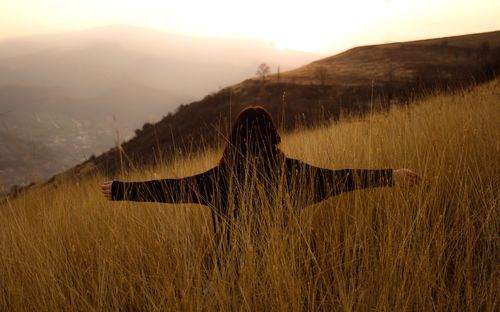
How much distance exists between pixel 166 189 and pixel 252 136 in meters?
0.61

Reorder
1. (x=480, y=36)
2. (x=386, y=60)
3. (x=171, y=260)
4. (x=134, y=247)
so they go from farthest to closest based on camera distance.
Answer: (x=480, y=36) < (x=386, y=60) < (x=134, y=247) < (x=171, y=260)

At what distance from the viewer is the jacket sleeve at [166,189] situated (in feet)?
6.62

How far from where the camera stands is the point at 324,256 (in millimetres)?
1598

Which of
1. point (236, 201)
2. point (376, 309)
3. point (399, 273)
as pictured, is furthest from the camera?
point (236, 201)

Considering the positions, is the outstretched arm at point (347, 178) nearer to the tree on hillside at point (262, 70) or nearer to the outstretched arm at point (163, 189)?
the outstretched arm at point (163, 189)

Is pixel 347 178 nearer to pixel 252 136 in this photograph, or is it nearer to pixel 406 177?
pixel 406 177

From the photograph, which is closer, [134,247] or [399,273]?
[399,273]

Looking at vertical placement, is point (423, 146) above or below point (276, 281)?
above

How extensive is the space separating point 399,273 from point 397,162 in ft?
4.90

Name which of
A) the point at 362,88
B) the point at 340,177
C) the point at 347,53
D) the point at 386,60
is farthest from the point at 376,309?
the point at 347,53

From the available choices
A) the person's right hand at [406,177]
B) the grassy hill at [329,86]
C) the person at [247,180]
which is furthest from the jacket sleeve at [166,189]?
the grassy hill at [329,86]

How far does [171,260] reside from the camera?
1.79 meters

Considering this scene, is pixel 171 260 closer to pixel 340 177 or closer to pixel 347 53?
pixel 340 177

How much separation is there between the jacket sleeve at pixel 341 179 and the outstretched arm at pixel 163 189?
1.85 ft
